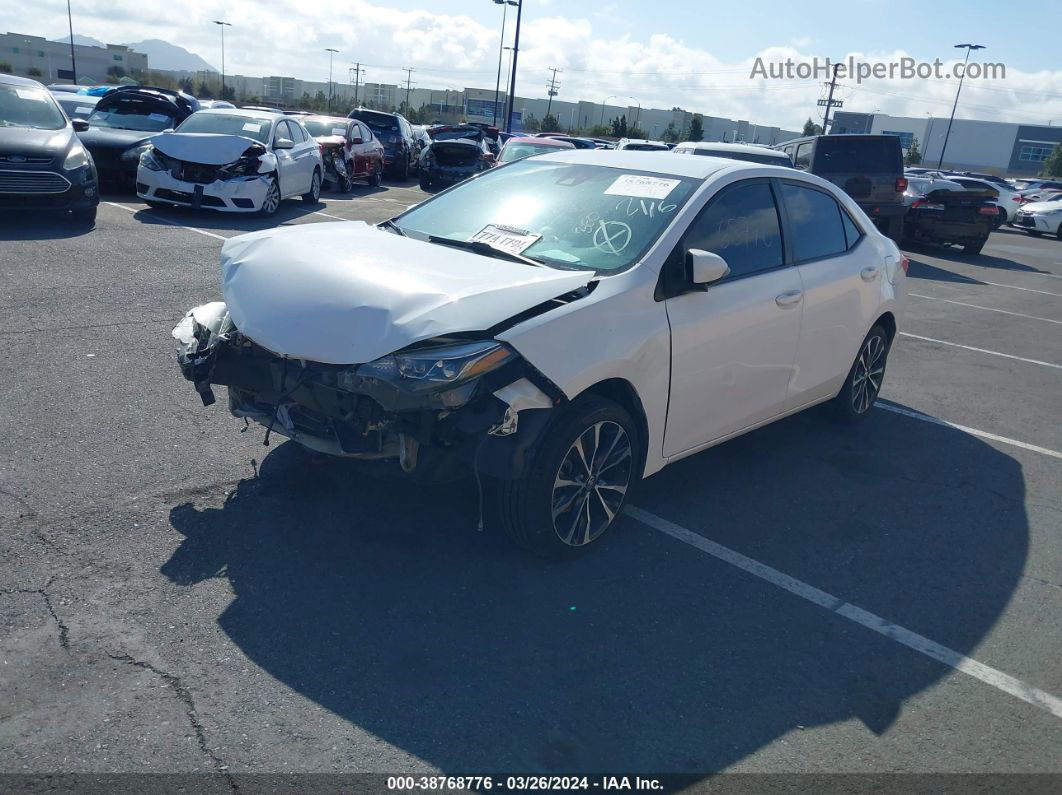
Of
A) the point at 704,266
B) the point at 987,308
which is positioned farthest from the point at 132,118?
the point at 704,266

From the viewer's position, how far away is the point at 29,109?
446 inches

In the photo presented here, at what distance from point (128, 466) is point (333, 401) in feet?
4.85

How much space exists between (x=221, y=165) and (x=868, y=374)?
9.71 metres

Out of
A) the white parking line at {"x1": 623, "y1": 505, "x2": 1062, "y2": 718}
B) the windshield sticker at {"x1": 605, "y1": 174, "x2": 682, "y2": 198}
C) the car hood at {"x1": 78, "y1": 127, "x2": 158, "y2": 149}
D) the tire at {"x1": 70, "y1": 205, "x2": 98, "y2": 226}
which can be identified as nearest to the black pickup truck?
the car hood at {"x1": 78, "y1": 127, "x2": 158, "y2": 149}

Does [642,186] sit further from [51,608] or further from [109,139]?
[109,139]

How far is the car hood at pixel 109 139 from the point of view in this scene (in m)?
14.2

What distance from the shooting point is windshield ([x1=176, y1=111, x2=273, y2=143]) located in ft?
45.5

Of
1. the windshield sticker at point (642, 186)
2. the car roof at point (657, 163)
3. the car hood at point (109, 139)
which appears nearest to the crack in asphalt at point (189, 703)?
the windshield sticker at point (642, 186)

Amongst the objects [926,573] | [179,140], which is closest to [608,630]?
[926,573]

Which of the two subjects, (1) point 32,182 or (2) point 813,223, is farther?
(1) point 32,182

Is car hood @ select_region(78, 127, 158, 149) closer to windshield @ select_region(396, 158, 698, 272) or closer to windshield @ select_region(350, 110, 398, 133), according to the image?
windshield @ select_region(350, 110, 398, 133)

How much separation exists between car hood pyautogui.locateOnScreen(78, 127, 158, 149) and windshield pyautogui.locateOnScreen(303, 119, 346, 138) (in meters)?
4.82

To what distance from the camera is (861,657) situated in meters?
3.67

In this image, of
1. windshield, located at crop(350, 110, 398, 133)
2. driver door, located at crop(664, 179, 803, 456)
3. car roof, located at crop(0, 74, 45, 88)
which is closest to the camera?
driver door, located at crop(664, 179, 803, 456)
